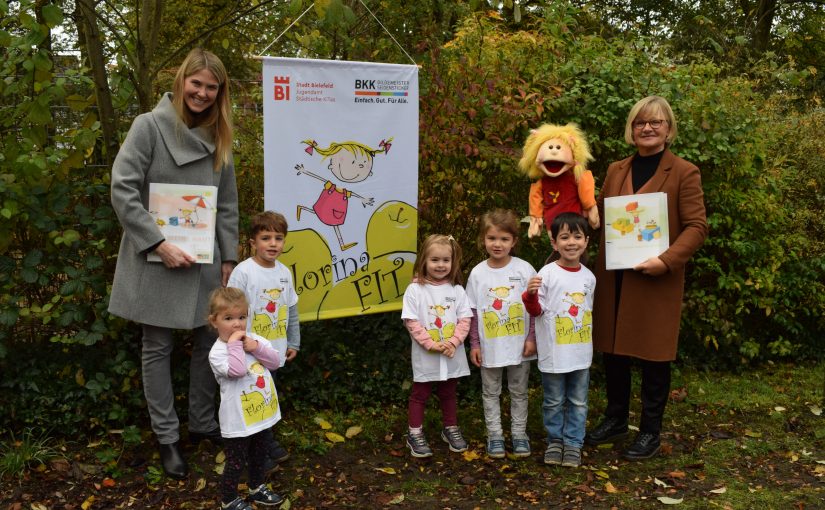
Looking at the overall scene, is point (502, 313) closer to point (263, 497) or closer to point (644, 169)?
point (644, 169)

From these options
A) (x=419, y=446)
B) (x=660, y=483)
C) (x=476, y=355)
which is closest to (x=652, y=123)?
(x=476, y=355)

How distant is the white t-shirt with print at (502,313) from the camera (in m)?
4.38

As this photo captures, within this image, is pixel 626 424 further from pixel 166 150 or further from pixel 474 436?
pixel 166 150

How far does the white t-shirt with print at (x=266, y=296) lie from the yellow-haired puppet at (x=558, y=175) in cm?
145

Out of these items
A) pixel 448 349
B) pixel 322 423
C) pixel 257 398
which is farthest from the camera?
pixel 322 423

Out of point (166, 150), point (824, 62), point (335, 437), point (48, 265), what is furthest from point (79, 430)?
point (824, 62)

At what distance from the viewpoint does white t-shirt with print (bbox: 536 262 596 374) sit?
4.28m

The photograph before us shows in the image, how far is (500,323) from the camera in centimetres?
438

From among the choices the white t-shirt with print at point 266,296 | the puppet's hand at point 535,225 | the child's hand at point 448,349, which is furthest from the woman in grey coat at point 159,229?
the puppet's hand at point 535,225

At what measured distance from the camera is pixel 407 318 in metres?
4.38

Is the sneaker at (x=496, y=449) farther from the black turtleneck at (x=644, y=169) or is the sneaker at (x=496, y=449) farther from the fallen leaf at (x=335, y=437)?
the black turtleneck at (x=644, y=169)

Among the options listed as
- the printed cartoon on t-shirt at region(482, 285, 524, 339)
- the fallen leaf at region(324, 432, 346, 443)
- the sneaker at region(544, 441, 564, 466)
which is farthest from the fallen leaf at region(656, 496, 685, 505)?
the fallen leaf at region(324, 432, 346, 443)

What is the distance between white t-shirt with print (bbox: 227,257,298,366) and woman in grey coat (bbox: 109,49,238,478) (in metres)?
0.22

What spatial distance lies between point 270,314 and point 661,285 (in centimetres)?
220
